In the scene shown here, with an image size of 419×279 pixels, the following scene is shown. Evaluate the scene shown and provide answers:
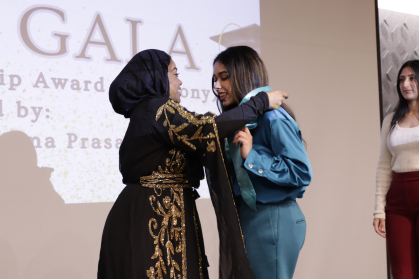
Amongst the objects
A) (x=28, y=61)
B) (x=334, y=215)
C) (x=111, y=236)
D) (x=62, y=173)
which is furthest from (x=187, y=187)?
(x=334, y=215)

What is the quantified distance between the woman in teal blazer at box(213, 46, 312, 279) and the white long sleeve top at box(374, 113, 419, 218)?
3.52 feet

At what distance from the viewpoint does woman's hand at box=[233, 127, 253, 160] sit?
5.32 feet

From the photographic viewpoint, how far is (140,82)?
5.82 ft

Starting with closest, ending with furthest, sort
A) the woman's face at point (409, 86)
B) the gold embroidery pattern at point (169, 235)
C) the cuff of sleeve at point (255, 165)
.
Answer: the cuff of sleeve at point (255, 165)
the gold embroidery pattern at point (169, 235)
the woman's face at point (409, 86)

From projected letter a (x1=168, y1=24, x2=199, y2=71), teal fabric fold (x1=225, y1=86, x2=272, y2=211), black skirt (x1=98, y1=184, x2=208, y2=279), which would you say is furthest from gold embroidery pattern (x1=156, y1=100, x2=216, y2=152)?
projected letter a (x1=168, y1=24, x2=199, y2=71)

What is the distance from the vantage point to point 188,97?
3.25m

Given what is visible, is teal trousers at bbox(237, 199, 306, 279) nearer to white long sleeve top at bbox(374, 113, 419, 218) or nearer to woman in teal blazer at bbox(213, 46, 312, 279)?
woman in teal blazer at bbox(213, 46, 312, 279)

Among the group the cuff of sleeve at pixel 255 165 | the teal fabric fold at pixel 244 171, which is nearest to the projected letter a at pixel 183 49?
the teal fabric fold at pixel 244 171

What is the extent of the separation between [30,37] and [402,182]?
244 cm

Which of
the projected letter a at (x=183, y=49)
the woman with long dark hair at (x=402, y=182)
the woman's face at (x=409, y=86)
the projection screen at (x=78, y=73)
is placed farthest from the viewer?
the projected letter a at (x=183, y=49)

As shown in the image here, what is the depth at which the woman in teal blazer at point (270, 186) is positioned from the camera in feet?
5.23

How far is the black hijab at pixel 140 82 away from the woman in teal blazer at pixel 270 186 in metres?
0.32

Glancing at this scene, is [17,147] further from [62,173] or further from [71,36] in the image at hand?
[71,36]

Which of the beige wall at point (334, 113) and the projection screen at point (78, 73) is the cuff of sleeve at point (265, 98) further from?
the beige wall at point (334, 113)
